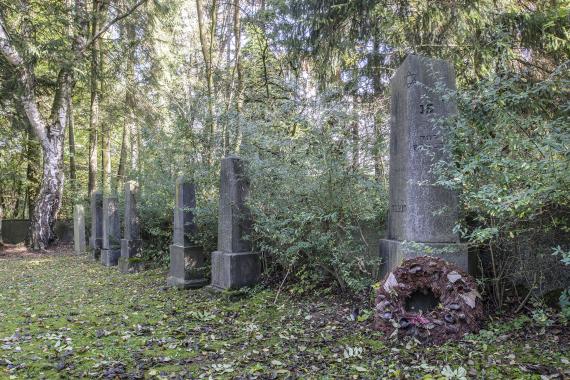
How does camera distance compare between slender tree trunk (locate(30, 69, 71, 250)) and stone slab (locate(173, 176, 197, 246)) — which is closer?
stone slab (locate(173, 176, 197, 246))

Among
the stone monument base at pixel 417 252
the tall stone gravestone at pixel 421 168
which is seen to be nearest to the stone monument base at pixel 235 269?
the stone monument base at pixel 417 252

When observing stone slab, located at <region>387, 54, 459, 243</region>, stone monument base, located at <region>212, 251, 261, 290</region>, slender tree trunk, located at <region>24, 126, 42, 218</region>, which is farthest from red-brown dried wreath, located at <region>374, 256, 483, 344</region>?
slender tree trunk, located at <region>24, 126, 42, 218</region>

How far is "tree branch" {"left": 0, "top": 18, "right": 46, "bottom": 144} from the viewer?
12670 mm

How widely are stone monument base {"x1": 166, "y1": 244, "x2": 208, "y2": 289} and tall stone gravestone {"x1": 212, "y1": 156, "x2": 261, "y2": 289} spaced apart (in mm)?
873

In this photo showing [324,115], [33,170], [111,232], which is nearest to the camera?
[324,115]

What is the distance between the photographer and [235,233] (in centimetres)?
645

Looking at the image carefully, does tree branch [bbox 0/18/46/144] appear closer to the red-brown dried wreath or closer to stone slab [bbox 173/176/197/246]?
stone slab [bbox 173/176/197/246]

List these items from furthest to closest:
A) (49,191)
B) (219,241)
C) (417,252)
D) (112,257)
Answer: (49,191) → (112,257) → (219,241) → (417,252)

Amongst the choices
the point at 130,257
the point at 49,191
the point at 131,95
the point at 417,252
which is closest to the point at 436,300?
the point at 417,252

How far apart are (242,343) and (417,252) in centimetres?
206

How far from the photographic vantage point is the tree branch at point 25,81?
12.7 meters

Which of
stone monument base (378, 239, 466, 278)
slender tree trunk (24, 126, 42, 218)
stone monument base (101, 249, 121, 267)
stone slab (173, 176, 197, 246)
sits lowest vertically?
stone monument base (101, 249, 121, 267)

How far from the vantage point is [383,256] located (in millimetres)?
5328

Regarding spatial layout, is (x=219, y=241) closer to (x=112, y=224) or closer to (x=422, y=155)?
(x=422, y=155)
